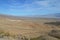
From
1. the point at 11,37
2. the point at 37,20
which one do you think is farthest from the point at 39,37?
the point at 11,37

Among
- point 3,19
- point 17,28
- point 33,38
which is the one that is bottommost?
point 33,38

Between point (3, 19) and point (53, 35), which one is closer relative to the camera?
point (53, 35)

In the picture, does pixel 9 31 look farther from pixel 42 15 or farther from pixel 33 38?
pixel 42 15

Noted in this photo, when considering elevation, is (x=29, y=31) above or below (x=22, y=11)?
below

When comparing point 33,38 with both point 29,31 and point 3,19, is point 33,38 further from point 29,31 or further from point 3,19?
point 3,19

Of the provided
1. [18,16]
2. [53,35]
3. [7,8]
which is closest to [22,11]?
[18,16]

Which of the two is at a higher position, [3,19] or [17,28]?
[3,19]

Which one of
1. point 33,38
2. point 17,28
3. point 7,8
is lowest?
point 33,38

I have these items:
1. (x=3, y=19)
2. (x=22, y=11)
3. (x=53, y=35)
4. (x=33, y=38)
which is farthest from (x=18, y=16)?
(x=53, y=35)

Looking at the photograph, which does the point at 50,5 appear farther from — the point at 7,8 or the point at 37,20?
the point at 7,8
